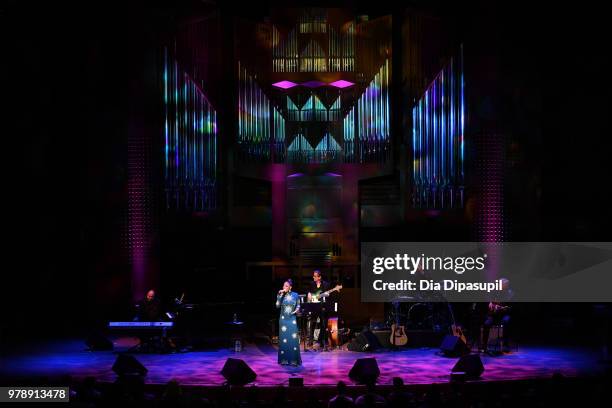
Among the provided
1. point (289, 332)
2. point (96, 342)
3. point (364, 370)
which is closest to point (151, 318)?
point (96, 342)

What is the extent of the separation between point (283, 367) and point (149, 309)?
8.48ft

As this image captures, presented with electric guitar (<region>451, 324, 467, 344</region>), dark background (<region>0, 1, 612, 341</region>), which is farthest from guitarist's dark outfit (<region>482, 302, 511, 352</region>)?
dark background (<region>0, 1, 612, 341</region>)

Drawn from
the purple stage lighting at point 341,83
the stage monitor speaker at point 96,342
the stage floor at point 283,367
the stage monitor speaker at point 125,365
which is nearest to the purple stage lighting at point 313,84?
the purple stage lighting at point 341,83

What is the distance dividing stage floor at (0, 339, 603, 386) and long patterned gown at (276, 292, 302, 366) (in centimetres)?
20

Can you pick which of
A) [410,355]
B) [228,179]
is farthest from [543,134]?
[228,179]

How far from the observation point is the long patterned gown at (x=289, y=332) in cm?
1260

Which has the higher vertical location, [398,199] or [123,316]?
[398,199]

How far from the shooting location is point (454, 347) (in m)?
13.1

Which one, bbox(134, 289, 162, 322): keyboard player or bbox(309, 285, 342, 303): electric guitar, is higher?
bbox(309, 285, 342, 303): electric guitar

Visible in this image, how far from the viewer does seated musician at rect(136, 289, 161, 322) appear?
13617 millimetres

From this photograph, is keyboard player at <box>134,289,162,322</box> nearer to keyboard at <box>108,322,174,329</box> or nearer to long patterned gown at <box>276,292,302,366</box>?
keyboard at <box>108,322,174,329</box>

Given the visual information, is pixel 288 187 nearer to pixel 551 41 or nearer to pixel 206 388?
pixel 551 41

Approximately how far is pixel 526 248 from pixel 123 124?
7445 mm

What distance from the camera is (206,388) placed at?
10594 mm
